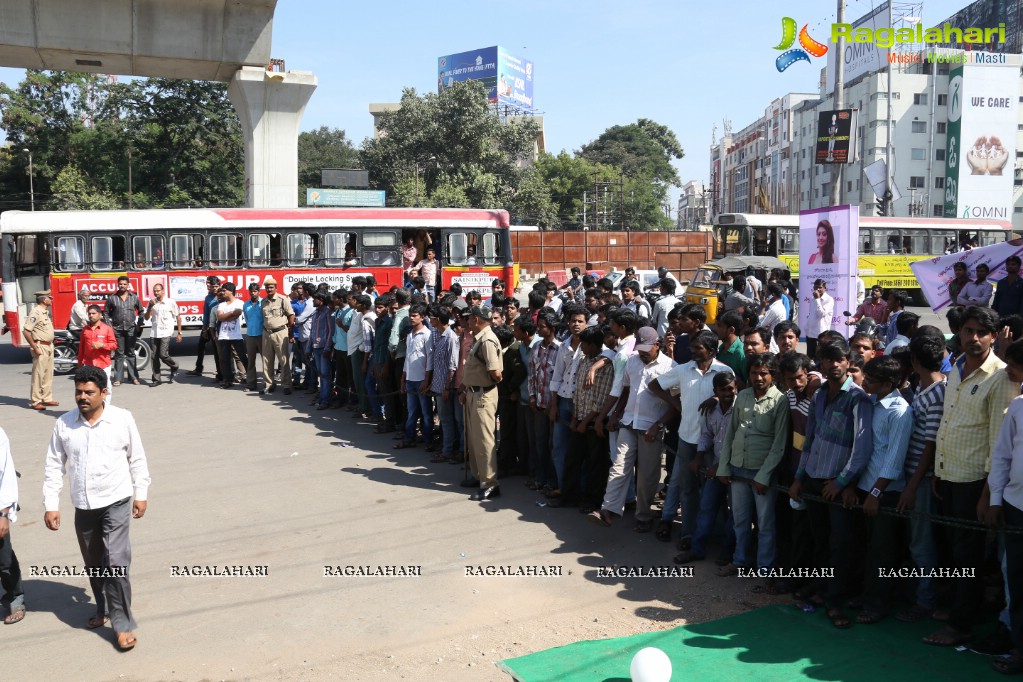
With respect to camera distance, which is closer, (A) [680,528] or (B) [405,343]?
(A) [680,528]

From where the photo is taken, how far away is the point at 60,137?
44.2 m

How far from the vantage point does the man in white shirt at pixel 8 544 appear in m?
5.33

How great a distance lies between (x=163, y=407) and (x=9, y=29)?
1229cm

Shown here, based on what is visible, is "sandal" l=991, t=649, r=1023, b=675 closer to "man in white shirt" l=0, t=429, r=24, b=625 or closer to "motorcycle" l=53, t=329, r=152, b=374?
"man in white shirt" l=0, t=429, r=24, b=625

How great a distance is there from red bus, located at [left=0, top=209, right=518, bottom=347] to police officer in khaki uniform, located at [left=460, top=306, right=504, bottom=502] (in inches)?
512

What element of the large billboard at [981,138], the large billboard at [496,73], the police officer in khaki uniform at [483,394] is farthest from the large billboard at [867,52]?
the police officer in khaki uniform at [483,394]

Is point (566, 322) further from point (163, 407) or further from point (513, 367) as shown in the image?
point (163, 407)

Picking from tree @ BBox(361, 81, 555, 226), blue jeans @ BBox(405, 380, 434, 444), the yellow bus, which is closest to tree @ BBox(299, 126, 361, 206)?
tree @ BBox(361, 81, 555, 226)

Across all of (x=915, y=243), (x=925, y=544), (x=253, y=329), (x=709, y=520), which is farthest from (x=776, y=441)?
(x=915, y=243)

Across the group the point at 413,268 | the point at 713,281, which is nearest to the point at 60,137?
the point at 413,268

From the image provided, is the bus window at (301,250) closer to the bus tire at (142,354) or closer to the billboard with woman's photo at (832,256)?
the bus tire at (142,354)

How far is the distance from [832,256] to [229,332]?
9.73m

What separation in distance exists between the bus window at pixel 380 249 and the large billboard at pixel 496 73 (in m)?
69.1

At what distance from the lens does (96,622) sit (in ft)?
18.4
